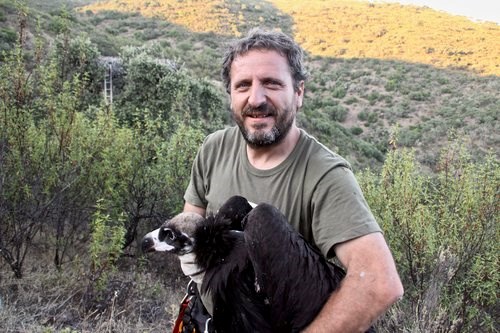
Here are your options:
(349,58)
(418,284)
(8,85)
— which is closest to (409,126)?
(349,58)

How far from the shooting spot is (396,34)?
45.8 metres

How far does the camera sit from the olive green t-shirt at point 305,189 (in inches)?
85.2

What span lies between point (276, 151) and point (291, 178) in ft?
0.79

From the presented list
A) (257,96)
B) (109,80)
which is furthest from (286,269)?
(109,80)

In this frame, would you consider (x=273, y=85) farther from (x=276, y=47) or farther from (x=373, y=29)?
(x=373, y=29)

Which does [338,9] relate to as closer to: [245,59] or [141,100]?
[141,100]

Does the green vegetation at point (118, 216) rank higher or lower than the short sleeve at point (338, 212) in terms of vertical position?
lower

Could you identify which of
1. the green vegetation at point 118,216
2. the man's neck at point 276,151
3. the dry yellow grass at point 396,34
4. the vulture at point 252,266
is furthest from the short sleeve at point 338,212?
the dry yellow grass at point 396,34

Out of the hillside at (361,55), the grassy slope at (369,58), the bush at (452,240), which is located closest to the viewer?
the bush at (452,240)

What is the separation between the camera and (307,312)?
2207 mm

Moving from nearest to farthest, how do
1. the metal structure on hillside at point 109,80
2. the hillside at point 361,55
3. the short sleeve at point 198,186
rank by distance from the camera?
the short sleeve at point 198,186, the metal structure on hillside at point 109,80, the hillside at point 361,55

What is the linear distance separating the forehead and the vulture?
2.47 feet

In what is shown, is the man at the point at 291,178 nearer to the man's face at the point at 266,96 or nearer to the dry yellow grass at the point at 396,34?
the man's face at the point at 266,96

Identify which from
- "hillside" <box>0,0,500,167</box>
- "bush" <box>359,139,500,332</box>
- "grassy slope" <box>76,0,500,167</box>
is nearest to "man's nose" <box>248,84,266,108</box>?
"bush" <box>359,139,500,332</box>
